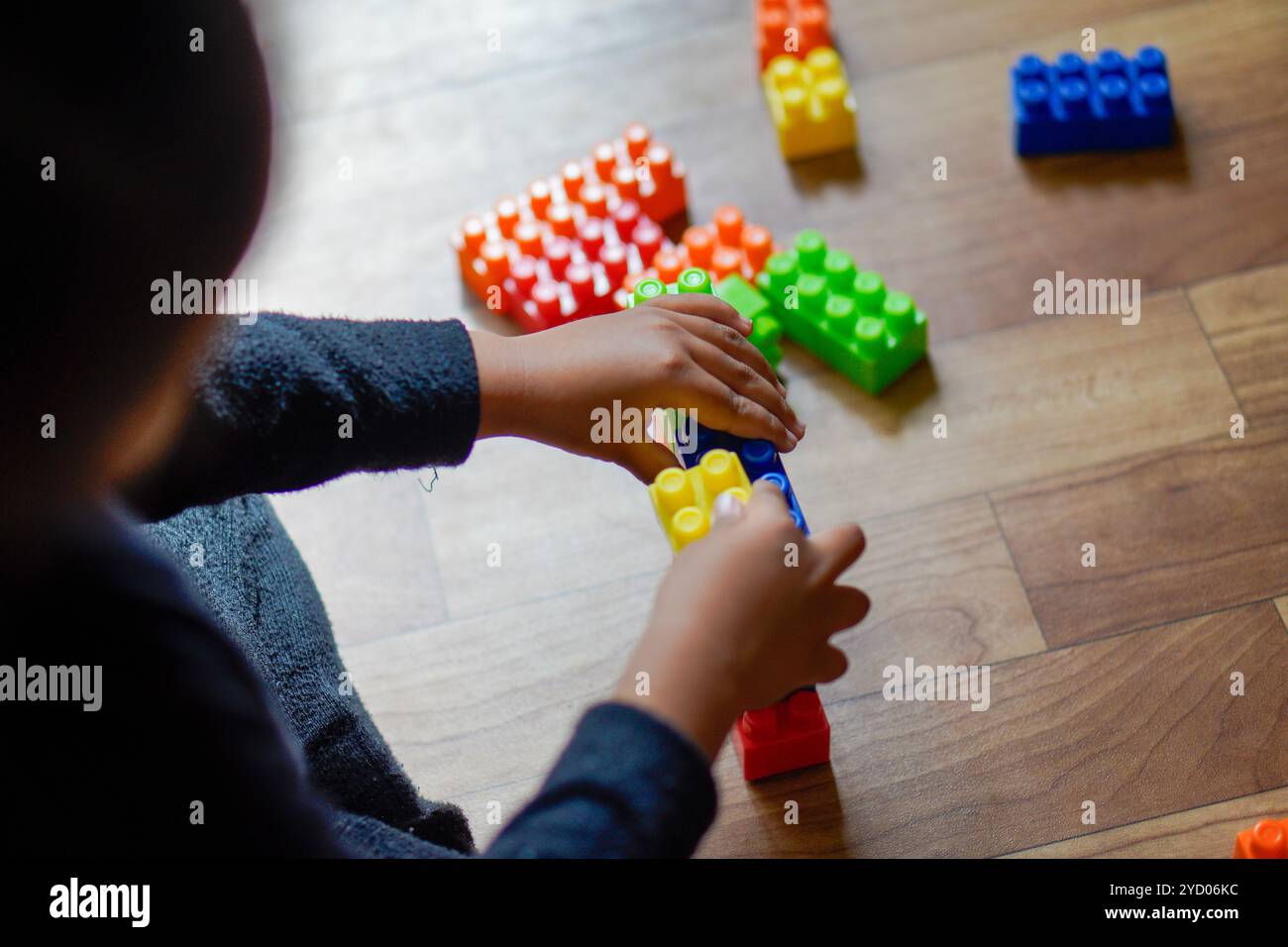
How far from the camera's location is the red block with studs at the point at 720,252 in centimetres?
128

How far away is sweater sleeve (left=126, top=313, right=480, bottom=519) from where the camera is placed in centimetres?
85

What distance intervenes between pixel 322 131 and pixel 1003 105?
0.77 m

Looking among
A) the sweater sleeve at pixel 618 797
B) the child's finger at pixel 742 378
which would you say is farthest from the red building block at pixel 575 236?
→ the sweater sleeve at pixel 618 797

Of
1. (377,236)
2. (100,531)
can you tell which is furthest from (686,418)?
(377,236)

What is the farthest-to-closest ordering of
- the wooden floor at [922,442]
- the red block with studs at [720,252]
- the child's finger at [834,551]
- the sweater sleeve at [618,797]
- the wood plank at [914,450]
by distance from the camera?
the red block with studs at [720,252], the wood plank at [914,450], the wooden floor at [922,442], the child's finger at [834,551], the sweater sleeve at [618,797]

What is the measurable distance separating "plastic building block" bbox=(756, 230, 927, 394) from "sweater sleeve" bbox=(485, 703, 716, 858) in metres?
0.58

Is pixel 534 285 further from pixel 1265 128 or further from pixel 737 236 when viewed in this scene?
pixel 1265 128

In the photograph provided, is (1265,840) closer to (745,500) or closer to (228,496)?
(745,500)

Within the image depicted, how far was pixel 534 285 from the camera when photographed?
1.30 metres

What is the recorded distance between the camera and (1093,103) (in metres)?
1.35

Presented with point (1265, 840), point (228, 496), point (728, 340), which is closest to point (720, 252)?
point (728, 340)

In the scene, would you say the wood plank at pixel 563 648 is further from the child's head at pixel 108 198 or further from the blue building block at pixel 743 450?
the child's head at pixel 108 198

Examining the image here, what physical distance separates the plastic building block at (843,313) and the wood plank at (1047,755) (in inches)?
12.3

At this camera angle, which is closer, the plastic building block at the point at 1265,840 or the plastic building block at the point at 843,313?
the plastic building block at the point at 1265,840
